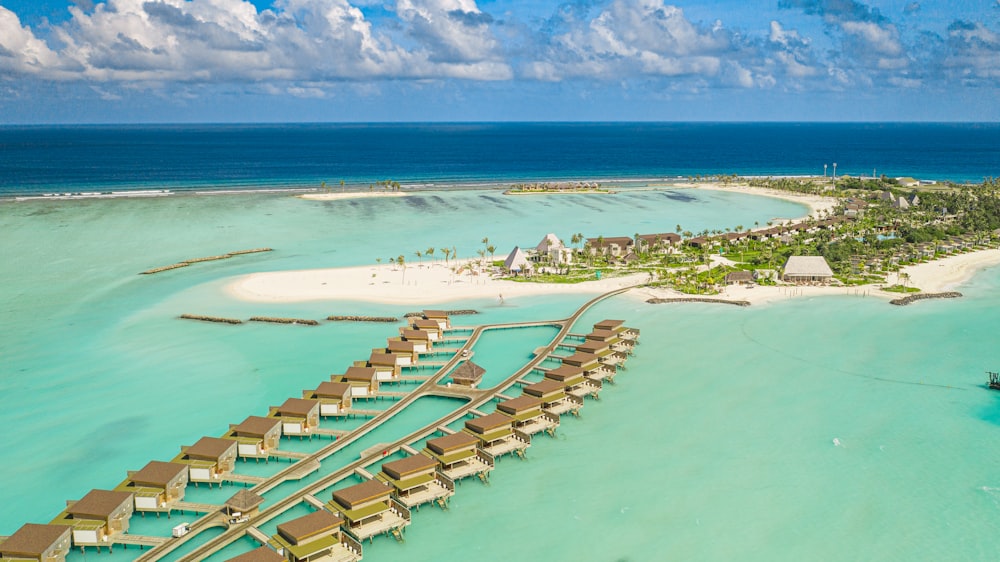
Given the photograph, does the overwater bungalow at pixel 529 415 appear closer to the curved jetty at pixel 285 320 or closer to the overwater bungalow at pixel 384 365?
the overwater bungalow at pixel 384 365

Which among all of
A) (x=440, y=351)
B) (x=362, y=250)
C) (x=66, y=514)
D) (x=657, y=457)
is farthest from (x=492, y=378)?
(x=362, y=250)

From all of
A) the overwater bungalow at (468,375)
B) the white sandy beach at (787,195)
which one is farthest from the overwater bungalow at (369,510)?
the white sandy beach at (787,195)

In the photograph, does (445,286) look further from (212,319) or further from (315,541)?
(315,541)

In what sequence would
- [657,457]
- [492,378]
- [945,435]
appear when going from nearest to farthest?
1. [657,457]
2. [945,435]
3. [492,378]

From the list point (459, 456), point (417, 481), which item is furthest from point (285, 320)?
point (417, 481)

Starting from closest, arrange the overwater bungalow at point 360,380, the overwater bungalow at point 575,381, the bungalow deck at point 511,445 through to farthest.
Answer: the bungalow deck at point 511,445
the overwater bungalow at point 575,381
the overwater bungalow at point 360,380

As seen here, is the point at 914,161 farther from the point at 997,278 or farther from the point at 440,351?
the point at 440,351
